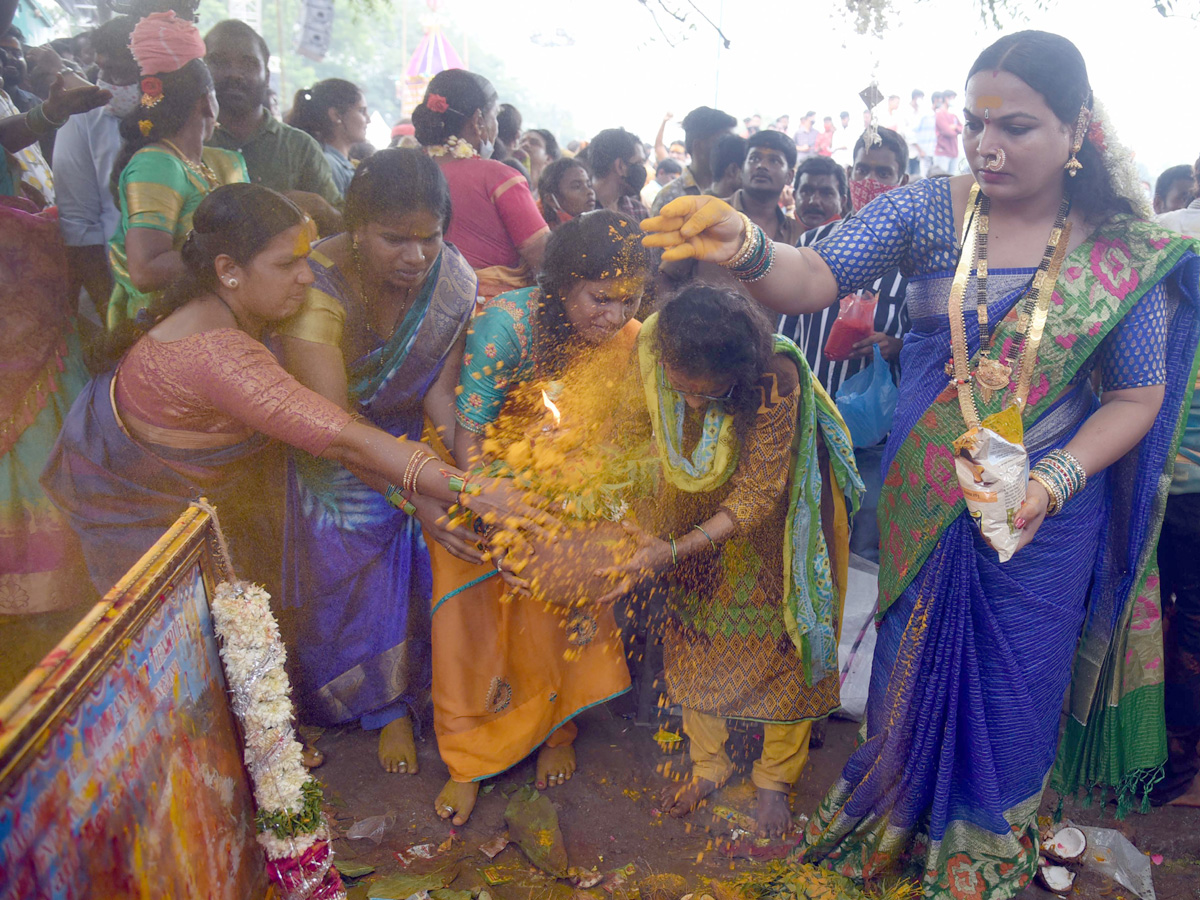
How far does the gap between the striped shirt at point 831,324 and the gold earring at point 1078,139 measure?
71.6 inches

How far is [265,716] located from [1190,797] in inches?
128

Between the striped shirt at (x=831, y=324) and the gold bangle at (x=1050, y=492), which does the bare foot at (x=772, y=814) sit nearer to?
the gold bangle at (x=1050, y=492)

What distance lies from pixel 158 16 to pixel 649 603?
2.80 m

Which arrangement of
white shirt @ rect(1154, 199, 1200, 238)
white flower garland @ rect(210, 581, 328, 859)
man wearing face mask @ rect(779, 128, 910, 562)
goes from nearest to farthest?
white flower garland @ rect(210, 581, 328, 859), white shirt @ rect(1154, 199, 1200, 238), man wearing face mask @ rect(779, 128, 910, 562)

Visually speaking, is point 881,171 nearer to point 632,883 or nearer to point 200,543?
point 632,883

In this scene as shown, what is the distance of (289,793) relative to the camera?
1.97 metres

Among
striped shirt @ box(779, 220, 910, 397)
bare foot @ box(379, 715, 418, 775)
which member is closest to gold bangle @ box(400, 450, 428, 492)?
bare foot @ box(379, 715, 418, 775)

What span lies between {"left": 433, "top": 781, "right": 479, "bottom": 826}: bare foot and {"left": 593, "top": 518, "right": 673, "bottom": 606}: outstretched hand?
33.2 inches

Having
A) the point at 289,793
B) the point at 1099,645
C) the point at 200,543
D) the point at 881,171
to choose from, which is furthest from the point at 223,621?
the point at 881,171

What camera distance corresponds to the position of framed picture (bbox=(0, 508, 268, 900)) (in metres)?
1.14

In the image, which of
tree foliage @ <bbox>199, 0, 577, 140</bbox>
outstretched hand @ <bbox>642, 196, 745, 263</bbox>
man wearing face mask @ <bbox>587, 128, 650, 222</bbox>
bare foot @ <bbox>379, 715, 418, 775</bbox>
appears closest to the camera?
outstretched hand @ <bbox>642, 196, 745, 263</bbox>

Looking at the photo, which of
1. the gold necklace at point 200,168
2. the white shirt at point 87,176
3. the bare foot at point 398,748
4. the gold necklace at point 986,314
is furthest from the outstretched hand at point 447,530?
the white shirt at point 87,176

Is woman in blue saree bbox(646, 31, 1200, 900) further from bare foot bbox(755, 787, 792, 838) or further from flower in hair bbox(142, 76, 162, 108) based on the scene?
flower in hair bbox(142, 76, 162, 108)

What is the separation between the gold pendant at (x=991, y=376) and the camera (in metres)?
2.17
